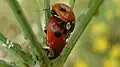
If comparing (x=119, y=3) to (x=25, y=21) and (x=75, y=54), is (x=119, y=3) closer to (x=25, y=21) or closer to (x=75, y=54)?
(x=75, y=54)

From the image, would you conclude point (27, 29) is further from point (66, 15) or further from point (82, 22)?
point (66, 15)

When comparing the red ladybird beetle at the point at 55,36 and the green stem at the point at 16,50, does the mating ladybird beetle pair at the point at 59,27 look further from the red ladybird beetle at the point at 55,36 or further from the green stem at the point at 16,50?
the green stem at the point at 16,50

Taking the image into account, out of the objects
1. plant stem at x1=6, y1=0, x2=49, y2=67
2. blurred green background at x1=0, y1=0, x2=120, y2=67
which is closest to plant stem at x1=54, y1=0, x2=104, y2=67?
plant stem at x1=6, y1=0, x2=49, y2=67

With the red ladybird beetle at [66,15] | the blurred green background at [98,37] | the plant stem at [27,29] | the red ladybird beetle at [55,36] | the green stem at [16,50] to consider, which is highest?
the plant stem at [27,29]

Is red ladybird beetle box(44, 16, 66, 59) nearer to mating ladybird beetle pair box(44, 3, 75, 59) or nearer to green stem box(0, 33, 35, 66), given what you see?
mating ladybird beetle pair box(44, 3, 75, 59)

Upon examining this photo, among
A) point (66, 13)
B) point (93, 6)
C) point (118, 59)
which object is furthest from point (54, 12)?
point (118, 59)

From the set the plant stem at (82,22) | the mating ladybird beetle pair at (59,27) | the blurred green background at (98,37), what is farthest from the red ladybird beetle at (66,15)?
the blurred green background at (98,37)

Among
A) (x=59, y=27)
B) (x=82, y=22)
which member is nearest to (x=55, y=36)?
(x=59, y=27)
